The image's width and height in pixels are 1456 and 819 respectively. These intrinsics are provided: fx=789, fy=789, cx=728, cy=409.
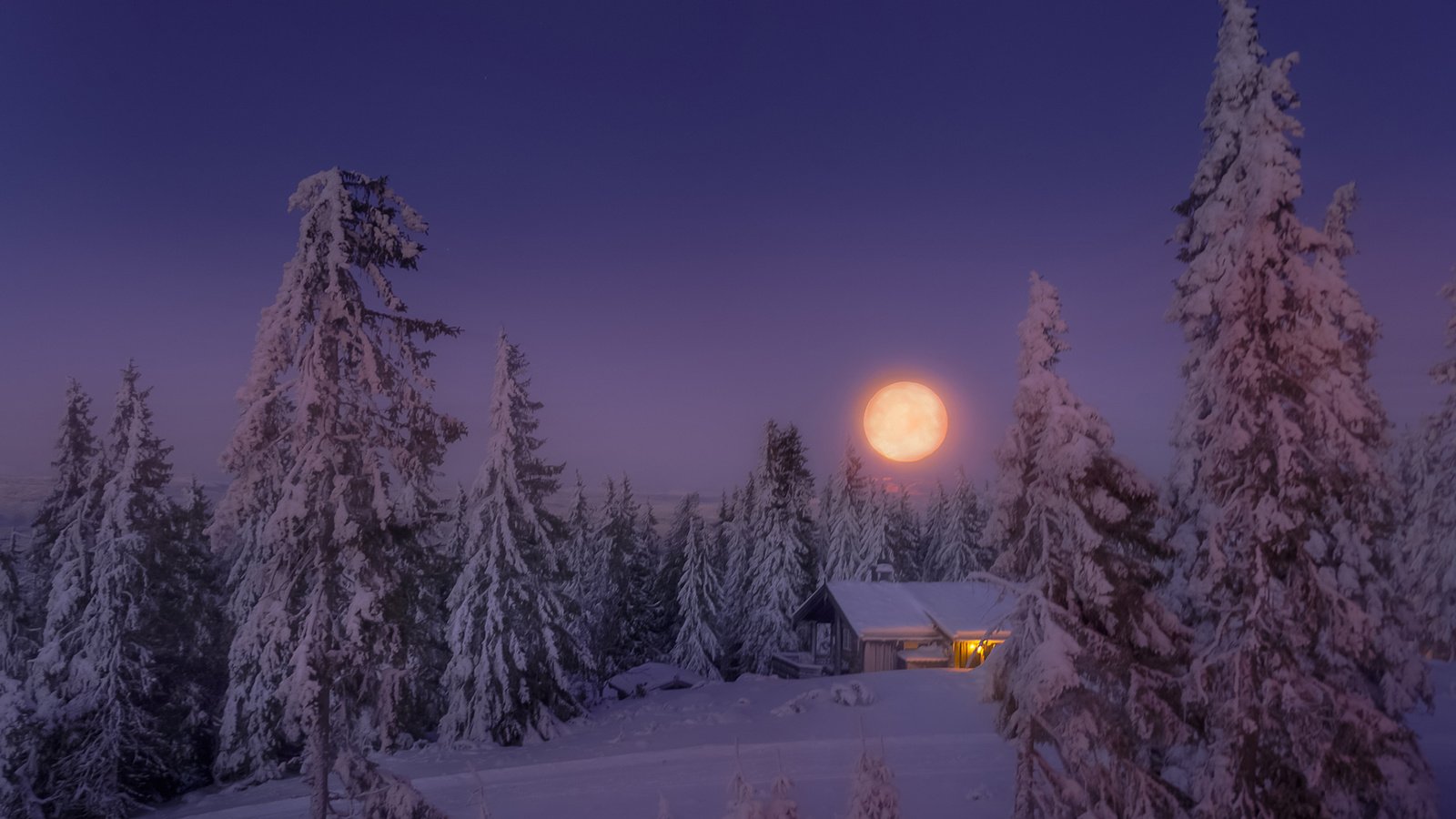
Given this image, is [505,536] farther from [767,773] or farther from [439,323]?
[439,323]

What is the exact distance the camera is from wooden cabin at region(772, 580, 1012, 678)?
41844 millimetres

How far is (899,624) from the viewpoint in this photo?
42.4 meters

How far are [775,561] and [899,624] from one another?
11980mm

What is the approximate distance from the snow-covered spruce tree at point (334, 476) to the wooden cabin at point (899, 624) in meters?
32.9

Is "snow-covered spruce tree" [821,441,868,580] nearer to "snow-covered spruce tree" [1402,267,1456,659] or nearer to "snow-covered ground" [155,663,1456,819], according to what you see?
"snow-covered ground" [155,663,1456,819]

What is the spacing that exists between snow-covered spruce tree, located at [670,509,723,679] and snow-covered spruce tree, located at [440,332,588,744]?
21105 millimetres

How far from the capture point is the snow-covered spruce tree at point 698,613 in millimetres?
51375

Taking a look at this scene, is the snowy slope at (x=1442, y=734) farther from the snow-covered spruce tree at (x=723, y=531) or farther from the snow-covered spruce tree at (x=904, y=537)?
the snow-covered spruce tree at (x=723, y=531)

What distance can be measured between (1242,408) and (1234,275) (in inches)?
84.8

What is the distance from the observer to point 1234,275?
12750mm

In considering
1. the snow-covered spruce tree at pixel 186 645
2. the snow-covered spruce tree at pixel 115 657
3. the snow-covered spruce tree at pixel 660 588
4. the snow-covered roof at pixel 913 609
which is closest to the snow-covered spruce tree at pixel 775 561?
the snow-covered roof at pixel 913 609

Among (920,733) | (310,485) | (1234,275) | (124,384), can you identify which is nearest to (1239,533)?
(1234,275)

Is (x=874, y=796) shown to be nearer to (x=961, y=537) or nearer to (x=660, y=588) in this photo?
(x=660, y=588)

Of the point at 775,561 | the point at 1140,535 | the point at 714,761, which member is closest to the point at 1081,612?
the point at 1140,535
